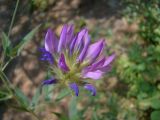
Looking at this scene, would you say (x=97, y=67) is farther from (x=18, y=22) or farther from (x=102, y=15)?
(x=18, y=22)

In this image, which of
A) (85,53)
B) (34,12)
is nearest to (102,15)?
(34,12)

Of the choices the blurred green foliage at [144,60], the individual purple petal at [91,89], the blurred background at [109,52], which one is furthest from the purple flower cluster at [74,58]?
the blurred green foliage at [144,60]

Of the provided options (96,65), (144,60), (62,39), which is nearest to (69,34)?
(62,39)

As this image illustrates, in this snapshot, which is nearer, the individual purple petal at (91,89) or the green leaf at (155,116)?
the individual purple petal at (91,89)

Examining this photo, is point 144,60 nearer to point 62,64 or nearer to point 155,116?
point 155,116

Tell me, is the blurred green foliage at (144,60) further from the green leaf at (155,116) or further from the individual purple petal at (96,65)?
the individual purple petal at (96,65)

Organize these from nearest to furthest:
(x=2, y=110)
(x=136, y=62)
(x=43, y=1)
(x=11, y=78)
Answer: (x=136, y=62)
(x=2, y=110)
(x=11, y=78)
(x=43, y=1)

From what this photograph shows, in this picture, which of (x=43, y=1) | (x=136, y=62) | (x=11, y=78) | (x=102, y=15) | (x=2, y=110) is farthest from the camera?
(x=43, y=1)

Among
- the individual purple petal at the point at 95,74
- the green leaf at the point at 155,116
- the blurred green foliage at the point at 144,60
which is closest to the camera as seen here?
the individual purple petal at the point at 95,74
